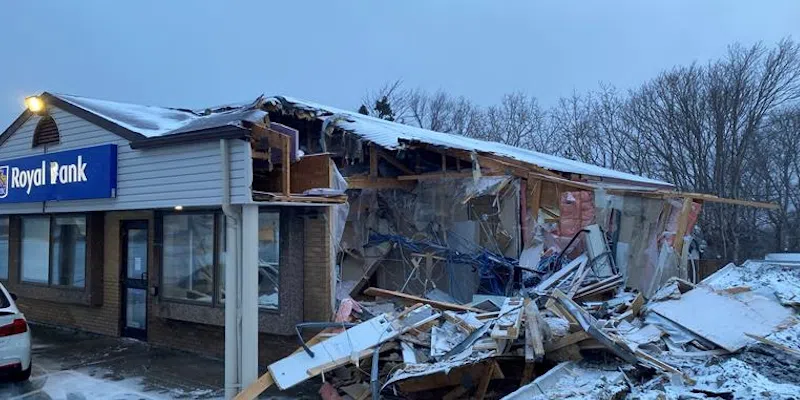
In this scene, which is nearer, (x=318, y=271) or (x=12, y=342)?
(x=12, y=342)

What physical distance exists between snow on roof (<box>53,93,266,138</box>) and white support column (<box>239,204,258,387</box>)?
113 centimetres

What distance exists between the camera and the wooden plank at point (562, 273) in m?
8.71

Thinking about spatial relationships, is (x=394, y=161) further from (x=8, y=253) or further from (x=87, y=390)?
(x=8, y=253)

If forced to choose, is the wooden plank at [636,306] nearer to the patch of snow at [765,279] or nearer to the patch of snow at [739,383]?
the patch of snow at [765,279]

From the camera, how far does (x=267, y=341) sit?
8.32m

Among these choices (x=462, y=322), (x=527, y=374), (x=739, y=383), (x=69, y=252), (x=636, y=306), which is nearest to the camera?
(x=739, y=383)

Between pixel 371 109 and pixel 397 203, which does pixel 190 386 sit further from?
pixel 371 109

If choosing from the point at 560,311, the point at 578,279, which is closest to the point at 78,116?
the point at 560,311

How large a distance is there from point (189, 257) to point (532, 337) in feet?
19.2

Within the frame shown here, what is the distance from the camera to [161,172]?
729cm

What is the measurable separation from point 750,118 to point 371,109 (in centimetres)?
2589

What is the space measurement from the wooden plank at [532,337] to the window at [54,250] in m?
8.72

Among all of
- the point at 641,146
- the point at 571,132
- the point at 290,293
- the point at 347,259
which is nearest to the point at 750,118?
the point at 641,146

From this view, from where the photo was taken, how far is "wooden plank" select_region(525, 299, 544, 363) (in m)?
5.59
